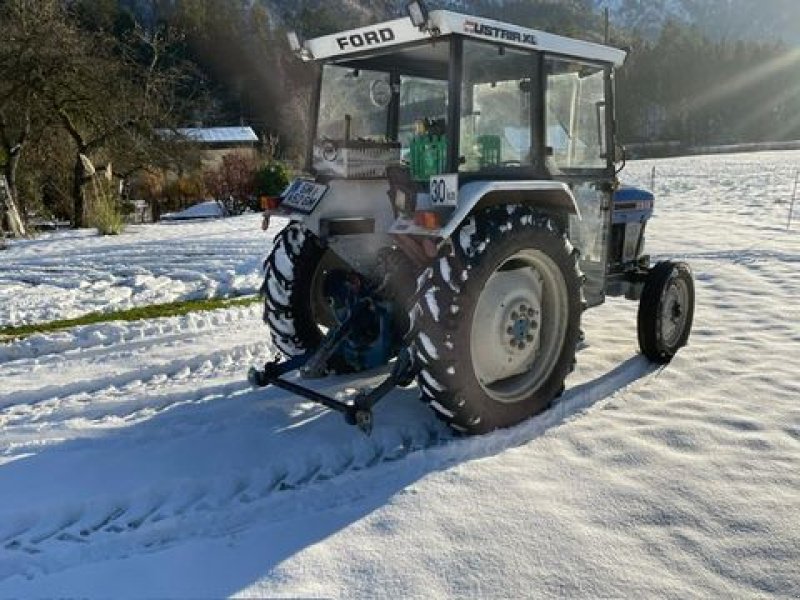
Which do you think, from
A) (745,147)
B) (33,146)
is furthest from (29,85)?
(745,147)

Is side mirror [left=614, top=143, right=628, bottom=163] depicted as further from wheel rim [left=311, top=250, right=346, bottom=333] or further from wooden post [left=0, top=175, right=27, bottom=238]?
wooden post [left=0, top=175, right=27, bottom=238]

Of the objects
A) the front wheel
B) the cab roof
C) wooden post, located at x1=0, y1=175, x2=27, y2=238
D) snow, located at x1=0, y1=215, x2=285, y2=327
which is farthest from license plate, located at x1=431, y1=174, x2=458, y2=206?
wooden post, located at x1=0, y1=175, x2=27, y2=238

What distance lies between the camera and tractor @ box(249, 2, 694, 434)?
137 inches

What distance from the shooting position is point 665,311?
4.93 m

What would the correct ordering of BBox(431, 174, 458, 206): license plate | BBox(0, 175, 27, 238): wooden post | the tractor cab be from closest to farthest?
BBox(431, 174, 458, 206): license plate, the tractor cab, BBox(0, 175, 27, 238): wooden post

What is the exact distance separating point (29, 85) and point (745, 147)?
4021 centimetres

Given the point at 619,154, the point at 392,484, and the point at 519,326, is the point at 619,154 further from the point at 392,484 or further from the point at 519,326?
the point at 392,484

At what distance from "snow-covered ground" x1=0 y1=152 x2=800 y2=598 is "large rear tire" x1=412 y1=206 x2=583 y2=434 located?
0.64 feet

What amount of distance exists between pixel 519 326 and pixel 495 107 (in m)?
1.30

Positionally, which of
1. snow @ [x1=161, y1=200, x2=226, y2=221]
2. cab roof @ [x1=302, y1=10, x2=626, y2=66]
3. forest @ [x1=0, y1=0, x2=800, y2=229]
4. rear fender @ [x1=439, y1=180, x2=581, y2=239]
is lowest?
snow @ [x1=161, y1=200, x2=226, y2=221]

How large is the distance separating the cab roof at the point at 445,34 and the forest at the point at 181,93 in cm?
71

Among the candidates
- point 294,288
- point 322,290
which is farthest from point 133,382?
point 322,290

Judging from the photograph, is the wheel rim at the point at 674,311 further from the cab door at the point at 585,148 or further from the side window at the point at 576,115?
the side window at the point at 576,115

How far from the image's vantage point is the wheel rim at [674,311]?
16.1ft
